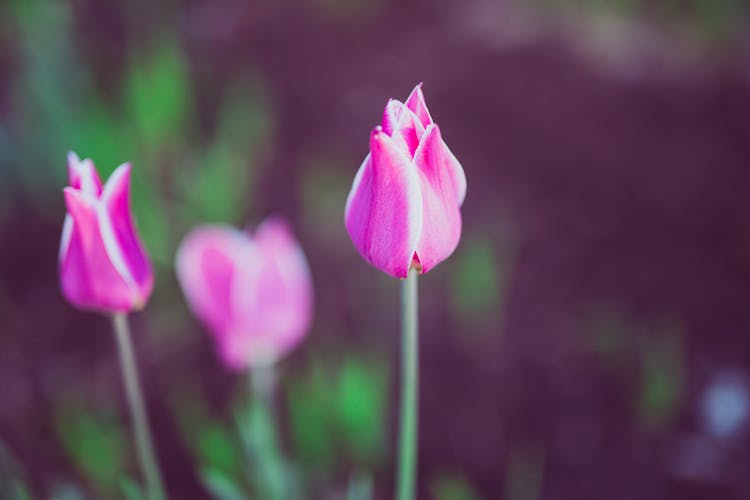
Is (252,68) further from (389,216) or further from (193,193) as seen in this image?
(389,216)

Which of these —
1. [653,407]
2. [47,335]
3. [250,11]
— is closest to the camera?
[653,407]

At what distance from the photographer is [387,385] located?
4.78 feet

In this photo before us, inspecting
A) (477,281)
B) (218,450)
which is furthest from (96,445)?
(477,281)

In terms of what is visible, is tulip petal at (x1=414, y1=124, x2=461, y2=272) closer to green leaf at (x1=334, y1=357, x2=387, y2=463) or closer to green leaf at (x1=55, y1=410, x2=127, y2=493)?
green leaf at (x1=334, y1=357, x2=387, y2=463)

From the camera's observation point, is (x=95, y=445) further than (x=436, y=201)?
Yes

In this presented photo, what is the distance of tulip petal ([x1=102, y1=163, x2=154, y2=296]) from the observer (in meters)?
0.71

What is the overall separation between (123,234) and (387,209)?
0.75 feet

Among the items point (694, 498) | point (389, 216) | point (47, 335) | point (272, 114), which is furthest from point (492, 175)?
point (389, 216)

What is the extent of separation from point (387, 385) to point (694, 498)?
50cm

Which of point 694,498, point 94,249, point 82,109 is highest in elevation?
point 82,109

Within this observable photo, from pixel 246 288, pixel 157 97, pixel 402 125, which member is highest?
pixel 157 97

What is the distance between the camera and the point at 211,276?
1.04 meters

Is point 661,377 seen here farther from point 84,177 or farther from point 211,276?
point 84,177

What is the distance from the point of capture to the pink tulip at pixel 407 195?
646 millimetres
